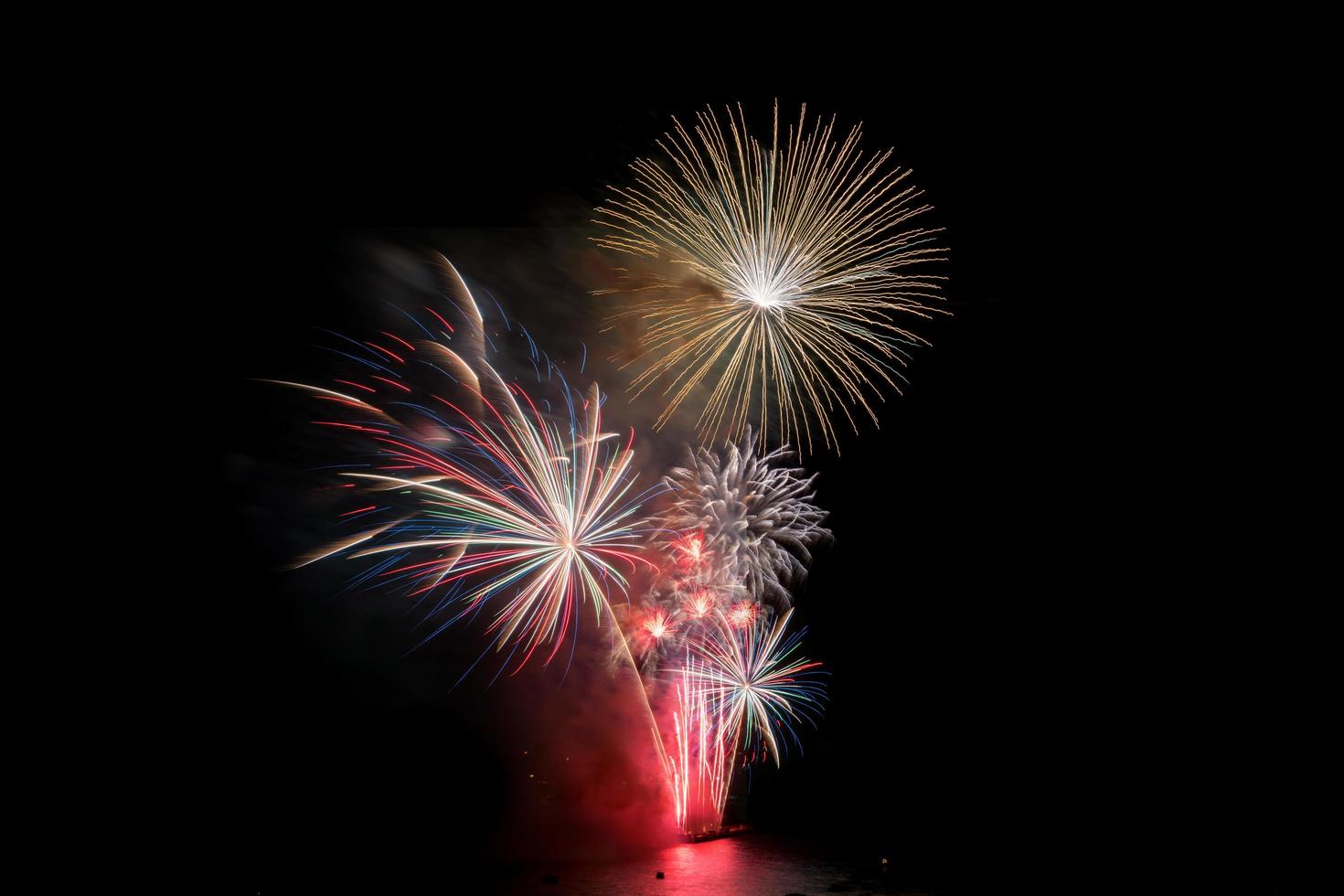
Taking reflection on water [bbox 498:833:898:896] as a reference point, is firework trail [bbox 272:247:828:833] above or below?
above

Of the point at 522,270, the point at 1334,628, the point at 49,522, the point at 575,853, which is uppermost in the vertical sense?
the point at 1334,628

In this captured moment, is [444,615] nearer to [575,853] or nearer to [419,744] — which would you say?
[419,744]

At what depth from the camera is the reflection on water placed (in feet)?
56.3

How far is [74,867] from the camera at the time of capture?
12516mm

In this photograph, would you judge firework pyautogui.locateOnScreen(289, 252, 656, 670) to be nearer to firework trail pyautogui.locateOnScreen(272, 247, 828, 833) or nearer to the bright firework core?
firework trail pyautogui.locateOnScreen(272, 247, 828, 833)

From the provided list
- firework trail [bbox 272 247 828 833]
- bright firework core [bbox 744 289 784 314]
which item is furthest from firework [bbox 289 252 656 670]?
bright firework core [bbox 744 289 784 314]

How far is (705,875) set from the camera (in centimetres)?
2005

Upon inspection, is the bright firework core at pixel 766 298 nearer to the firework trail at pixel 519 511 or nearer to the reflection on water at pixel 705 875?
the firework trail at pixel 519 511

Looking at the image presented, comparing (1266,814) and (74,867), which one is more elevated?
(1266,814)

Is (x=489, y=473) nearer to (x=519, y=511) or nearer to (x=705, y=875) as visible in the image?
(x=519, y=511)

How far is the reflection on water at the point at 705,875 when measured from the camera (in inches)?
676

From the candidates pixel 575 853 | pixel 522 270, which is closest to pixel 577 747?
pixel 575 853

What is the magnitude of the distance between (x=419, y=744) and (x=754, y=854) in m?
14.6

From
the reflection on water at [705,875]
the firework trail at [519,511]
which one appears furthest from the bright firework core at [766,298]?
the reflection on water at [705,875]
